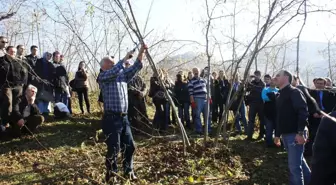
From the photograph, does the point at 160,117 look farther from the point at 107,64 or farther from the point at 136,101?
the point at 107,64

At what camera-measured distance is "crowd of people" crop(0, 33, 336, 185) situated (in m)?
5.48

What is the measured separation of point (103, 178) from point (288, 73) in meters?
3.54

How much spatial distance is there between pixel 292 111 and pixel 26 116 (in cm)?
601

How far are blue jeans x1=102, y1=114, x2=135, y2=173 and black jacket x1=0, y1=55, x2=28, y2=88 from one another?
150 inches

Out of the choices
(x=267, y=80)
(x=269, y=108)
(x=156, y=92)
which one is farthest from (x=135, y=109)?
(x=267, y=80)

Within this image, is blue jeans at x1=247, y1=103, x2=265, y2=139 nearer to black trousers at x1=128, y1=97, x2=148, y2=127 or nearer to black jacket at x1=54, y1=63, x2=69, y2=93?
black trousers at x1=128, y1=97, x2=148, y2=127

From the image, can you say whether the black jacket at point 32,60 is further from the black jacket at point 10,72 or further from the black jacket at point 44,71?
the black jacket at point 10,72

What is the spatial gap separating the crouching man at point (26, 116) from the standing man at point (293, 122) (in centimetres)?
556

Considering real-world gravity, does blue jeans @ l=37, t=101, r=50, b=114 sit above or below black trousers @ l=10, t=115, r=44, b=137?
above

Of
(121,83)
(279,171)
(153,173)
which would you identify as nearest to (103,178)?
(153,173)

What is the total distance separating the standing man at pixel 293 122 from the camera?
5539 mm

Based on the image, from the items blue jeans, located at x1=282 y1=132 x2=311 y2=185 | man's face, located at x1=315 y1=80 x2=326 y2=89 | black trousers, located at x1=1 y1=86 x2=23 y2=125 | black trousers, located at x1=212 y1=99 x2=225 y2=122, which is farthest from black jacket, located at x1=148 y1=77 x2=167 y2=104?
blue jeans, located at x1=282 y1=132 x2=311 y2=185

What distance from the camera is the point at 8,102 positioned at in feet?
26.8

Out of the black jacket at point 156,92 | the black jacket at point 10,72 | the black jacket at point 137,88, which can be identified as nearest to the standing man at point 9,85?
the black jacket at point 10,72
